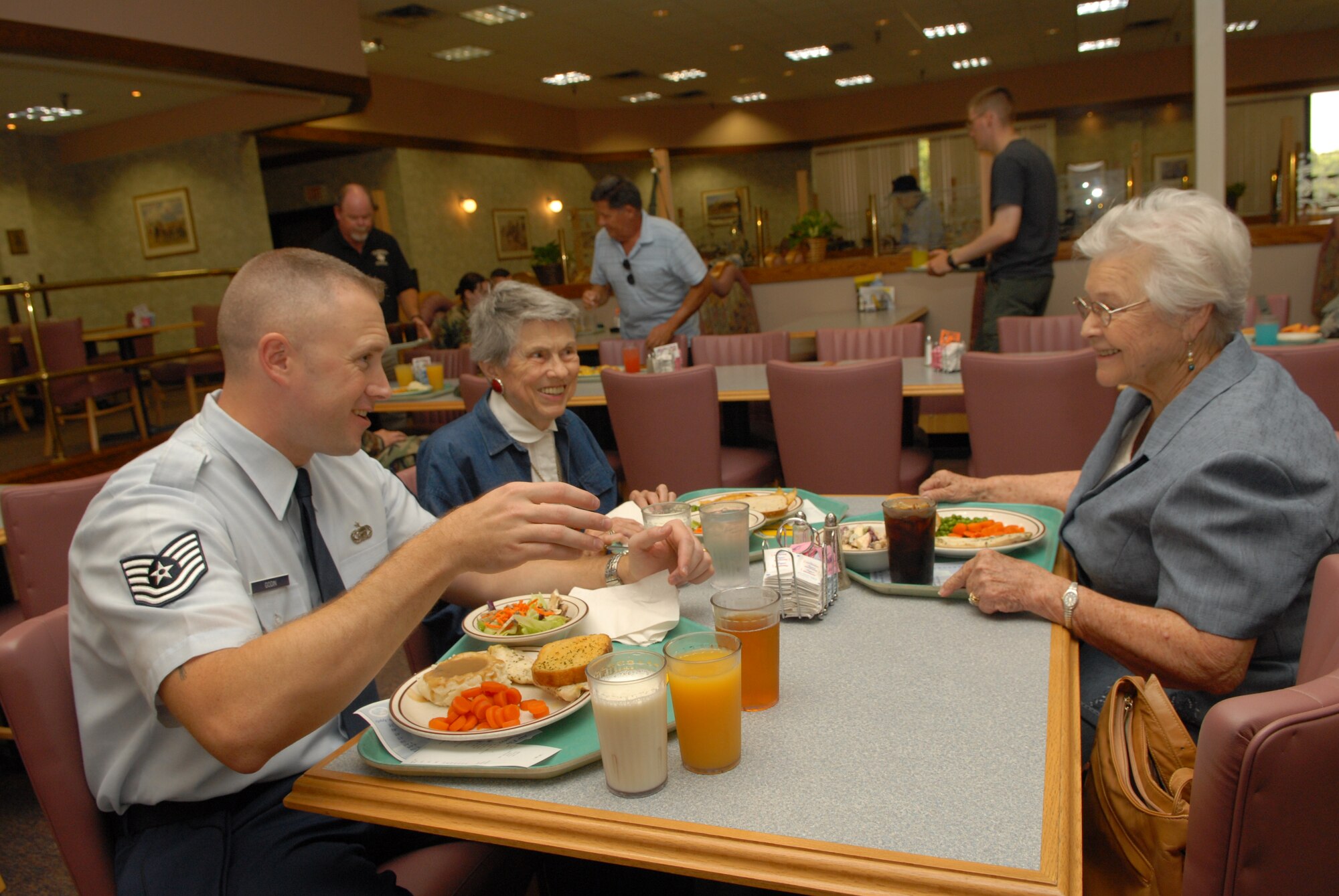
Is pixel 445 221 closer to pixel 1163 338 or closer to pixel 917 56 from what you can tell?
pixel 917 56

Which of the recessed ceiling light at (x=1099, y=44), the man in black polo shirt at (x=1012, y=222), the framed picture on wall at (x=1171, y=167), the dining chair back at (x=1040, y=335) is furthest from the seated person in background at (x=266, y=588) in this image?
the framed picture on wall at (x=1171, y=167)

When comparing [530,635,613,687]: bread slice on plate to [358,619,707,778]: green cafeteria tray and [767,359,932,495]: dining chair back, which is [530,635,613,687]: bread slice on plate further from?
[767,359,932,495]: dining chair back

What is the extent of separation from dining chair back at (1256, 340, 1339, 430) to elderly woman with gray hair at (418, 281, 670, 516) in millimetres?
2080

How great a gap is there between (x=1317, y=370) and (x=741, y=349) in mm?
2810

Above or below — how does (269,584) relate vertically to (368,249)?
below

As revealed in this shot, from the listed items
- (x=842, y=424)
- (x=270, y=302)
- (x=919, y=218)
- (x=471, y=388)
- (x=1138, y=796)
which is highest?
(x=919, y=218)

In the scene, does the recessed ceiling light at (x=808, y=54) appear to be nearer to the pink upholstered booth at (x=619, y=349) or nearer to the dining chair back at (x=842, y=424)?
the pink upholstered booth at (x=619, y=349)

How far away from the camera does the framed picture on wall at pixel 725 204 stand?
16.0 m

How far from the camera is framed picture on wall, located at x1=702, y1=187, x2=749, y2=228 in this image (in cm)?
1600

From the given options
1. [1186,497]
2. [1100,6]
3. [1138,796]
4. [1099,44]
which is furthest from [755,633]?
[1099,44]

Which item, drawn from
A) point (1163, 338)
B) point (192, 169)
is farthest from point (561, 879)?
point (192, 169)

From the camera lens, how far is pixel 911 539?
1510mm

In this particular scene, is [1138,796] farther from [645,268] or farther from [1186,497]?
[645,268]

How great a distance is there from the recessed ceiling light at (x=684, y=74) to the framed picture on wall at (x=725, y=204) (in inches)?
139
